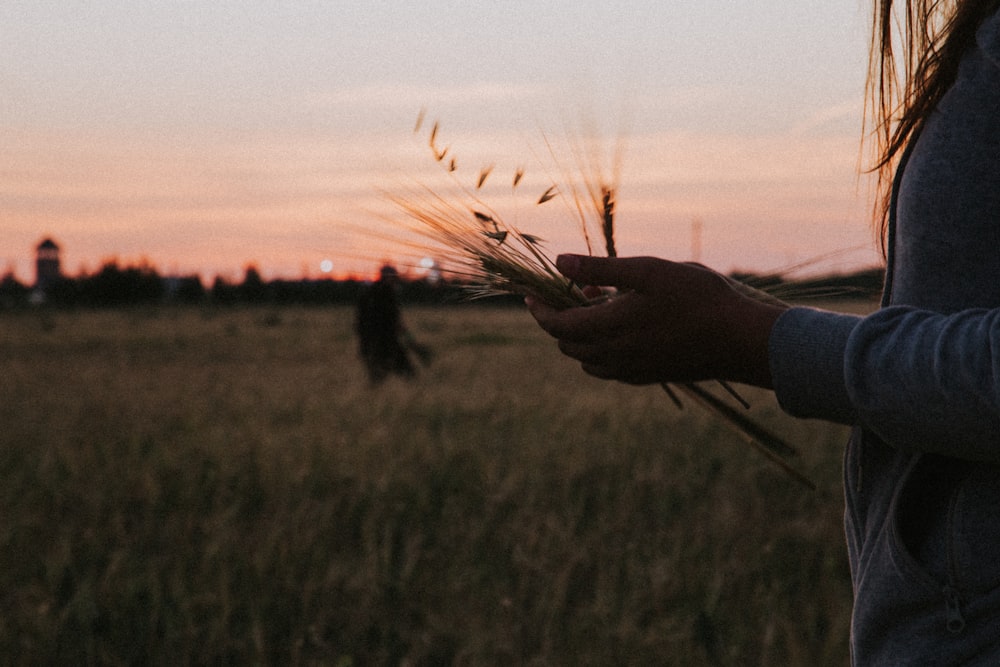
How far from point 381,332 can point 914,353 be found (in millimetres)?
10835

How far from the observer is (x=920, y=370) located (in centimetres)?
86

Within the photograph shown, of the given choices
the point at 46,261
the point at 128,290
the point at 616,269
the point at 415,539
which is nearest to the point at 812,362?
the point at 616,269

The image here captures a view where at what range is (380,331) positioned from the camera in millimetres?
11523

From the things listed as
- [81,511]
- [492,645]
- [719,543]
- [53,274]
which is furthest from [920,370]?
[53,274]

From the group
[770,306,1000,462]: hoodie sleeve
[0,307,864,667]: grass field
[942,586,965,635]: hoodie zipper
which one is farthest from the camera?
[0,307,864,667]: grass field

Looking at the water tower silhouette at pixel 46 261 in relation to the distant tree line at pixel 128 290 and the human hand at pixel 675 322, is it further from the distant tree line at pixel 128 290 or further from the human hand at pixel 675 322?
the human hand at pixel 675 322

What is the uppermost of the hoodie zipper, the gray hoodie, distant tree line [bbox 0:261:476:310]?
distant tree line [bbox 0:261:476:310]

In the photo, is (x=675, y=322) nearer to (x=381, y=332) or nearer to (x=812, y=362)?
(x=812, y=362)

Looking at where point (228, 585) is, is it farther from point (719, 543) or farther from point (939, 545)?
point (939, 545)

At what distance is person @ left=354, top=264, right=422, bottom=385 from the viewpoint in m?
11.6

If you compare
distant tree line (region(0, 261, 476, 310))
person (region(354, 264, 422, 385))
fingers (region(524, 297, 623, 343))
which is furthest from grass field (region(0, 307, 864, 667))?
distant tree line (region(0, 261, 476, 310))

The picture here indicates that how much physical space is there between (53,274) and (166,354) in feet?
327

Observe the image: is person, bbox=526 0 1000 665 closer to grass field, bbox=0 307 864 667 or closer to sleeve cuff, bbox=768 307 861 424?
sleeve cuff, bbox=768 307 861 424

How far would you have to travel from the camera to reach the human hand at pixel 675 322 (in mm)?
1001
